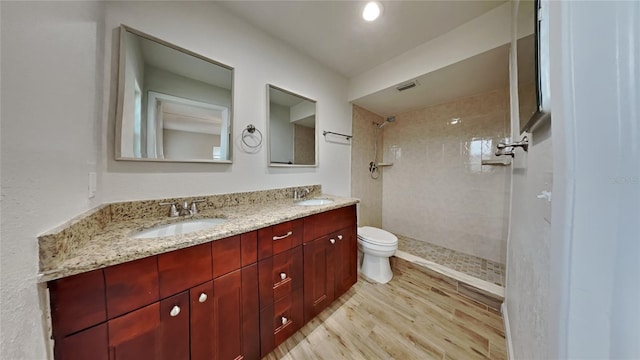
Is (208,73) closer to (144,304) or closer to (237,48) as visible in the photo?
(237,48)

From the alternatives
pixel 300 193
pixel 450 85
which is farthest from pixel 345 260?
pixel 450 85

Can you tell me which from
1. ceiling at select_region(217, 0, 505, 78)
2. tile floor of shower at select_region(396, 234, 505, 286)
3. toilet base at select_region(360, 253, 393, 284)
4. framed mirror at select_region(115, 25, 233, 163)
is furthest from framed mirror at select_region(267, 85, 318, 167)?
tile floor of shower at select_region(396, 234, 505, 286)

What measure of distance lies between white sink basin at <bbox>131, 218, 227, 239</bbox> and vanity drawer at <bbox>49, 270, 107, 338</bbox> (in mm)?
326

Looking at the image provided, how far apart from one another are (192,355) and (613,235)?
1.29 m

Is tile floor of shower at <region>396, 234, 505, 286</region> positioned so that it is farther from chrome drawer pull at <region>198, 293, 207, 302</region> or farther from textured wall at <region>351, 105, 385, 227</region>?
chrome drawer pull at <region>198, 293, 207, 302</region>

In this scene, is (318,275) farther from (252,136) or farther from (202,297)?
(252,136)

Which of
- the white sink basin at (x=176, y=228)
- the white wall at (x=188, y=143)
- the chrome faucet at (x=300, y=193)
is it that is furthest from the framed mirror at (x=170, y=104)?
the chrome faucet at (x=300, y=193)

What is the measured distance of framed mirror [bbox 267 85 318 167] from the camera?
64.6 inches

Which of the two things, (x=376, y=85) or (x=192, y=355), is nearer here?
(x=192, y=355)

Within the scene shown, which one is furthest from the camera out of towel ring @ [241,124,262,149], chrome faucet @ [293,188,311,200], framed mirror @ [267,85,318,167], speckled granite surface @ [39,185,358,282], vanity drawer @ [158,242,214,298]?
chrome faucet @ [293,188,311,200]

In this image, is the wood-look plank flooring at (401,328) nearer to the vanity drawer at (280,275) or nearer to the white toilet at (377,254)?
the white toilet at (377,254)

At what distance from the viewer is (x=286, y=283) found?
3.79 feet

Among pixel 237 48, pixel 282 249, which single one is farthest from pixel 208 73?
pixel 282 249

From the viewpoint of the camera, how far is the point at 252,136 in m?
1.51
